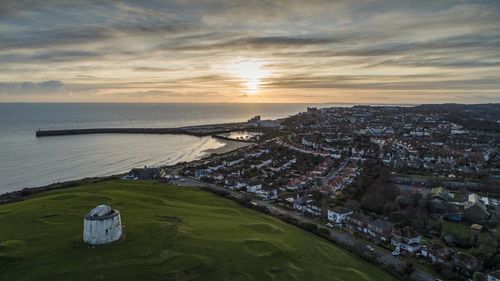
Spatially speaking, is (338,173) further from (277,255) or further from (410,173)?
(277,255)

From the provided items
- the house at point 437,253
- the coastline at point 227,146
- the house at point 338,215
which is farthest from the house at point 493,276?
the coastline at point 227,146

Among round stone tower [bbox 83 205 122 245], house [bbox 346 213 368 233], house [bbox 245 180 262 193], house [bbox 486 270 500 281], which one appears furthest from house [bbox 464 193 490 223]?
round stone tower [bbox 83 205 122 245]

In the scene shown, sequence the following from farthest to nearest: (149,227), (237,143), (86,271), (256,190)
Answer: (237,143)
(256,190)
(149,227)
(86,271)

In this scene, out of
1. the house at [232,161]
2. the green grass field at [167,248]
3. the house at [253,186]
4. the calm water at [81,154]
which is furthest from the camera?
the house at [232,161]

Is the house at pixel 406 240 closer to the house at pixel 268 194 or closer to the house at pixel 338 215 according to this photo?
the house at pixel 338 215

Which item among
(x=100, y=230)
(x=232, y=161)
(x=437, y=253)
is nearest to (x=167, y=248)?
(x=100, y=230)

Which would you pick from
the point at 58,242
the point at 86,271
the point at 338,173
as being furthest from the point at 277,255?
the point at 338,173
